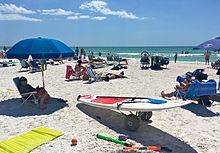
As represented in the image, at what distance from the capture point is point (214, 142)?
580 cm

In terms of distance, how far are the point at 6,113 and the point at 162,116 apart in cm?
432

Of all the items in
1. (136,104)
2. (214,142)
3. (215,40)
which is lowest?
(214,142)

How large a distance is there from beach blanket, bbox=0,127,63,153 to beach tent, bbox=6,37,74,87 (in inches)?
101

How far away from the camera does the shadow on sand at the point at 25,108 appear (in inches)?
298

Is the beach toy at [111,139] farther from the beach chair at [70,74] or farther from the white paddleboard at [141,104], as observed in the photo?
the beach chair at [70,74]

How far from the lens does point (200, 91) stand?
27.3 feet

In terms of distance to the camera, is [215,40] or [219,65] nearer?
[215,40]

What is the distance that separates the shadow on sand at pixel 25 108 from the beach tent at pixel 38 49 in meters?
1.49

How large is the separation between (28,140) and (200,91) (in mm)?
5279

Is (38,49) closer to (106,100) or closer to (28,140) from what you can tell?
(106,100)

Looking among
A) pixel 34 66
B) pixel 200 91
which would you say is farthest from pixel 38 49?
pixel 34 66

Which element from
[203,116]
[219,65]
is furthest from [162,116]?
[219,65]

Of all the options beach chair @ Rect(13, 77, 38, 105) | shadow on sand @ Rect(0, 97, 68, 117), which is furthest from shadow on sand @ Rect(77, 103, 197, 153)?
beach chair @ Rect(13, 77, 38, 105)

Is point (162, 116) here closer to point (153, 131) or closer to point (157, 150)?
point (153, 131)
